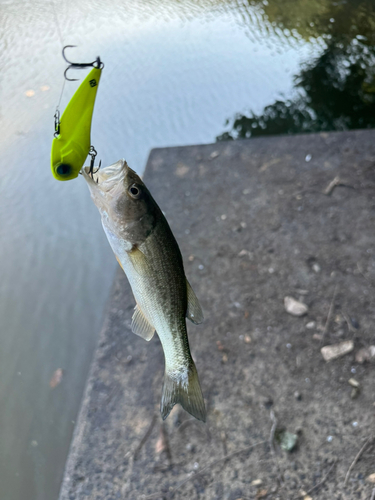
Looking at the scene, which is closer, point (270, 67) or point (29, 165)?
point (29, 165)

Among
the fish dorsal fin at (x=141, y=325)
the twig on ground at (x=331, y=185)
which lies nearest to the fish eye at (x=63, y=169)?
the fish dorsal fin at (x=141, y=325)

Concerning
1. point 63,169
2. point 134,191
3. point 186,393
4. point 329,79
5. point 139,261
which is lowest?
point 329,79

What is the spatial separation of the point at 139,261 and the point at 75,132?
0.34 metres

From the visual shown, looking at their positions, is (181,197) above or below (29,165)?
below

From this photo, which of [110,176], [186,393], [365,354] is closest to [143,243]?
[110,176]

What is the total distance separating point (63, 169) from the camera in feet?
2.76

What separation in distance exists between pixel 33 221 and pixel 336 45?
4946 millimetres

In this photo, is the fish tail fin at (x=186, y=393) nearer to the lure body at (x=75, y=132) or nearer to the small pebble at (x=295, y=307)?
the lure body at (x=75, y=132)

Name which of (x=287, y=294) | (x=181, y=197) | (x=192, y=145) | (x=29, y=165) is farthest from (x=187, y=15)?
(x=287, y=294)

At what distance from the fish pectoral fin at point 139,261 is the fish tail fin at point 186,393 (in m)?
0.31

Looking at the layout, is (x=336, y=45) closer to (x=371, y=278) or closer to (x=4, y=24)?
(x=371, y=278)

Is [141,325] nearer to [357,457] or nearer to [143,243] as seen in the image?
[143,243]

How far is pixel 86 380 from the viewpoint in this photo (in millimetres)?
2545

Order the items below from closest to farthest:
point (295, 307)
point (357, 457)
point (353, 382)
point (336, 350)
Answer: point (357, 457) → point (353, 382) → point (336, 350) → point (295, 307)
